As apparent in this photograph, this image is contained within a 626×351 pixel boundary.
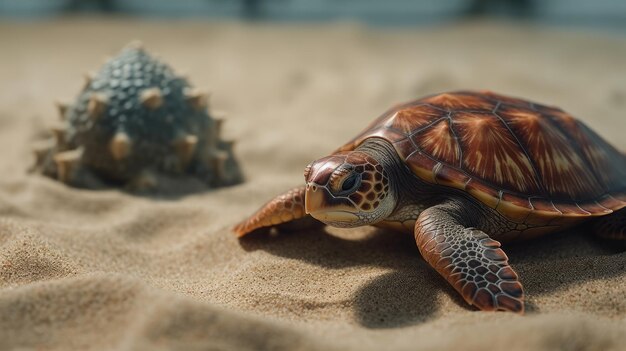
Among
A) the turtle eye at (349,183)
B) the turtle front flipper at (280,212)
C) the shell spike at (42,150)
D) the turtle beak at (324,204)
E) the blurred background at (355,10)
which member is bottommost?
the shell spike at (42,150)

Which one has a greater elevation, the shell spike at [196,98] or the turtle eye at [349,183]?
the turtle eye at [349,183]

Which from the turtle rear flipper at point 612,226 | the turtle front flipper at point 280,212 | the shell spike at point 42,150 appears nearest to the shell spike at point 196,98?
the shell spike at point 42,150

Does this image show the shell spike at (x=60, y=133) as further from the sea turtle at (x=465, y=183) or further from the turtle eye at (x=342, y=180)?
the turtle eye at (x=342, y=180)

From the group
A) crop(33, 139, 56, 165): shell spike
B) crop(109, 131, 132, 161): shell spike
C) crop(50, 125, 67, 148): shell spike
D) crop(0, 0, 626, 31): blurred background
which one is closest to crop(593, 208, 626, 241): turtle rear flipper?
crop(109, 131, 132, 161): shell spike

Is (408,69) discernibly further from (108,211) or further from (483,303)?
(483,303)

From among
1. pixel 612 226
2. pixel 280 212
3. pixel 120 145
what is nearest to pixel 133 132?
pixel 120 145

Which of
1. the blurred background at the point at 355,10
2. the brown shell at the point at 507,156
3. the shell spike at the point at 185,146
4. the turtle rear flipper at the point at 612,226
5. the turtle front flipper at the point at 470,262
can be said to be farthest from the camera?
the blurred background at the point at 355,10

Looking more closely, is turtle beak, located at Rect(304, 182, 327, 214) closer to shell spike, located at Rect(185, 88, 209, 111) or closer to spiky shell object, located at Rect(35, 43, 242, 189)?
spiky shell object, located at Rect(35, 43, 242, 189)

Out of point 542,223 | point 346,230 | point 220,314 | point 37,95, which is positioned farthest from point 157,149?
point 37,95
